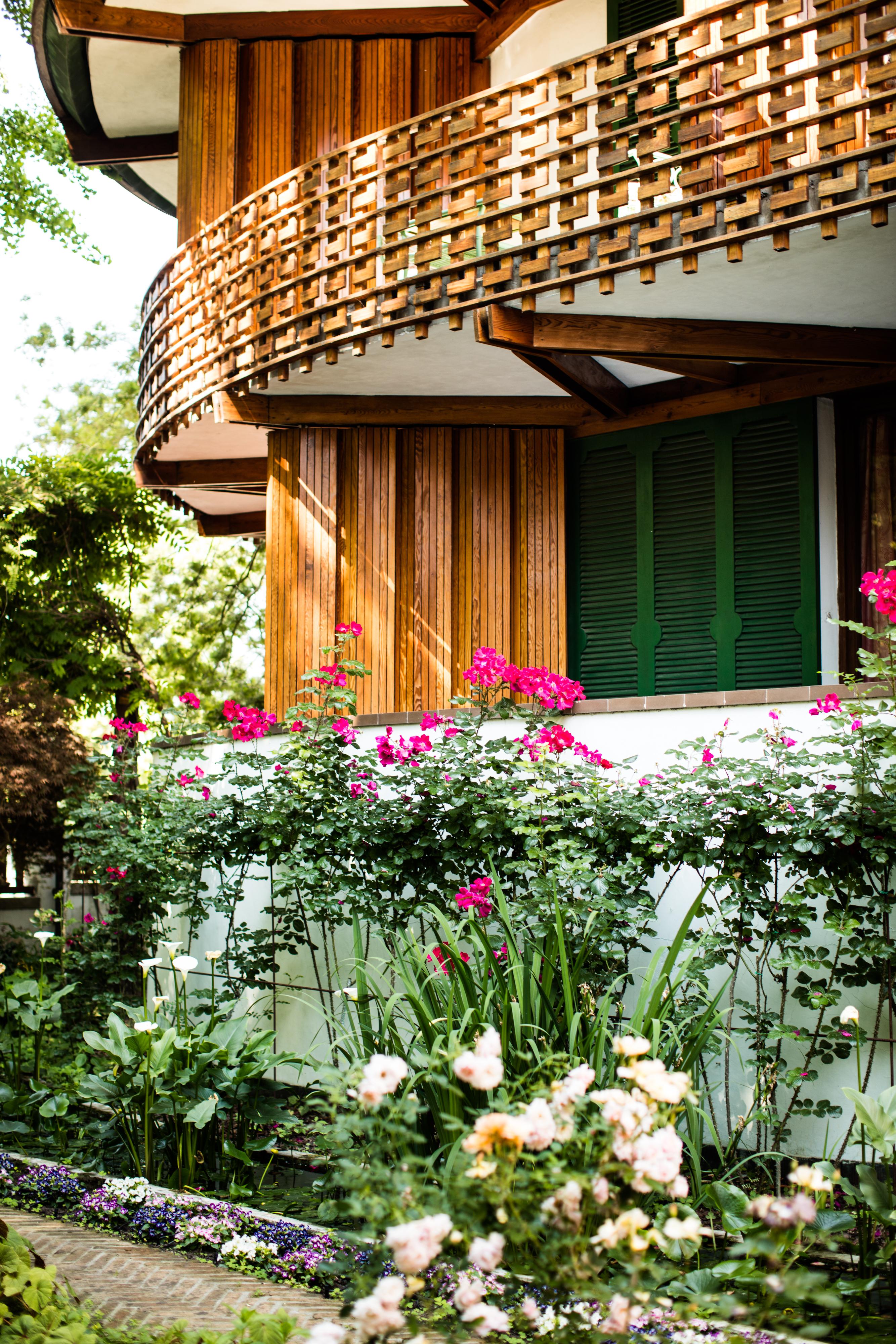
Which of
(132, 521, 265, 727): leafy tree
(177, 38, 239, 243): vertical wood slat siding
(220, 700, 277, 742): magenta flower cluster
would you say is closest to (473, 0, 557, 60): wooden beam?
(177, 38, 239, 243): vertical wood slat siding

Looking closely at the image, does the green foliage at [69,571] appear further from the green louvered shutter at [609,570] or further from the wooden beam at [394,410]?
the green louvered shutter at [609,570]

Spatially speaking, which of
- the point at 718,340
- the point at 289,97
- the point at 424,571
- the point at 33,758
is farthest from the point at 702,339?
the point at 33,758

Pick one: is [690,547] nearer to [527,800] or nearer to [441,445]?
[441,445]

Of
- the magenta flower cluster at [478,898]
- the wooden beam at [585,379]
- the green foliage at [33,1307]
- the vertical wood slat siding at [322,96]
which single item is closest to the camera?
the green foliage at [33,1307]

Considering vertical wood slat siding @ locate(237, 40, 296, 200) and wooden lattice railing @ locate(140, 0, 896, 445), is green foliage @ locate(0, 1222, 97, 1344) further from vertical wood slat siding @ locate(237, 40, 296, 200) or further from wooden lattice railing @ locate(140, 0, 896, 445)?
vertical wood slat siding @ locate(237, 40, 296, 200)

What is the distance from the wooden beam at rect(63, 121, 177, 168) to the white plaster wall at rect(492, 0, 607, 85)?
16.0ft

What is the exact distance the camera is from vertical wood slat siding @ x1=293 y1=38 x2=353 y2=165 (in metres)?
9.56

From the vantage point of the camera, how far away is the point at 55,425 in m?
23.3

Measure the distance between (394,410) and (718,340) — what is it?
2821 mm

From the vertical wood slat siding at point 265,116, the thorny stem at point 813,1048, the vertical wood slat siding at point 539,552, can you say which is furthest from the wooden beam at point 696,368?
the vertical wood slat siding at point 265,116

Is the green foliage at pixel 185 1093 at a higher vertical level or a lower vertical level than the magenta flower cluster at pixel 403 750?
lower

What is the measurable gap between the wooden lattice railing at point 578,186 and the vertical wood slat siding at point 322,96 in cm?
69

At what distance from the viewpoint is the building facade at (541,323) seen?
6.10m

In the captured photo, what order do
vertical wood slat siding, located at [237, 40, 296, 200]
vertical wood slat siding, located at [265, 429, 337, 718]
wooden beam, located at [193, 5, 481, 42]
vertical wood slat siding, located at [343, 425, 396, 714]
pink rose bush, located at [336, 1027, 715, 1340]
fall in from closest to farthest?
pink rose bush, located at [336, 1027, 715, 1340], vertical wood slat siding, located at [343, 425, 396, 714], vertical wood slat siding, located at [265, 429, 337, 718], wooden beam, located at [193, 5, 481, 42], vertical wood slat siding, located at [237, 40, 296, 200]
